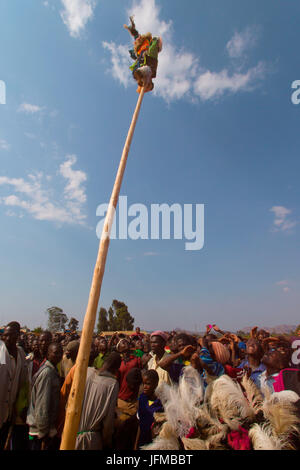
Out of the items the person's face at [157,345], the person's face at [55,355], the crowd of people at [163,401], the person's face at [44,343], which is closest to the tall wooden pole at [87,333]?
the crowd of people at [163,401]

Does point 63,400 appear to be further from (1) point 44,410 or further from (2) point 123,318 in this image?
(2) point 123,318

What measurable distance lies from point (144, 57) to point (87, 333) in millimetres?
4532

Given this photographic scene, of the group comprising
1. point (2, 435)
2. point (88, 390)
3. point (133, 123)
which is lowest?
point (2, 435)

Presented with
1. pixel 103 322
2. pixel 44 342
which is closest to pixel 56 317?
pixel 103 322

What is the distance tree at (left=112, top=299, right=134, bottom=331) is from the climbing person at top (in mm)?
55088

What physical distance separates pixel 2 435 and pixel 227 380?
14.2ft

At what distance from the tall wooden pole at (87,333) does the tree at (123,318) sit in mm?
54968

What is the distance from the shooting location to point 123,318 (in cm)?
5441

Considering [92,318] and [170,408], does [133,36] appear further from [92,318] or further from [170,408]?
[170,408]

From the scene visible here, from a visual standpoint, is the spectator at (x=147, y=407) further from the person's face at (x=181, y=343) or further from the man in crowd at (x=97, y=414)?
the person's face at (x=181, y=343)

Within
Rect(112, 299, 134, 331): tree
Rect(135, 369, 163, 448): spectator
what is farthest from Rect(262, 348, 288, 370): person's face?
Rect(112, 299, 134, 331): tree

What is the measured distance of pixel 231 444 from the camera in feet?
4.83

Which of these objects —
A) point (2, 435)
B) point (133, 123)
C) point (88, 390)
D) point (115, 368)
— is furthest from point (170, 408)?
point (2, 435)

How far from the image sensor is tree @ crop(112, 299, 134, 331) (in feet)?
176
